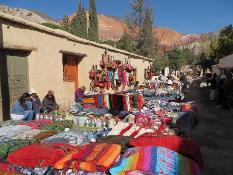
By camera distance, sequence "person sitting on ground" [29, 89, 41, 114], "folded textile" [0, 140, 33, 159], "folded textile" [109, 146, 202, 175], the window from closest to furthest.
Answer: "folded textile" [109, 146, 202, 175], "folded textile" [0, 140, 33, 159], "person sitting on ground" [29, 89, 41, 114], the window

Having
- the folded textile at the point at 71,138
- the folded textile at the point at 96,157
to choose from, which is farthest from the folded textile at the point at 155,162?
the folded textile at the point at 71,138

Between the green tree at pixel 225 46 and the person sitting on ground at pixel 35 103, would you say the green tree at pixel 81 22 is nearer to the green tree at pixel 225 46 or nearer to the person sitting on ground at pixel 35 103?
the green tree at pixel 225 46

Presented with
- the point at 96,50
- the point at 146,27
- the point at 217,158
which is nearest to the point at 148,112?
the point at 217,158

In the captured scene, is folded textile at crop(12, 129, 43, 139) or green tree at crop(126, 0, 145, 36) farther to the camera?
green tree at crop(126, 0, 145, 36)

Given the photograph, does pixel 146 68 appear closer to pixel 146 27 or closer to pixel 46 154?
pixel 146 27

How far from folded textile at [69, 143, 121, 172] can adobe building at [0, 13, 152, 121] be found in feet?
16.4

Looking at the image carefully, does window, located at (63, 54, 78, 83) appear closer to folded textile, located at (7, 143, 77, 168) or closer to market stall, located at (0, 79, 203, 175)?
market stall, located at (0, 79, 203, 175)

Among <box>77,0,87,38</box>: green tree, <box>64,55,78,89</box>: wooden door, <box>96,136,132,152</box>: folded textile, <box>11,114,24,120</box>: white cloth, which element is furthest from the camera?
<box>77,0,87,38</box>: green tree

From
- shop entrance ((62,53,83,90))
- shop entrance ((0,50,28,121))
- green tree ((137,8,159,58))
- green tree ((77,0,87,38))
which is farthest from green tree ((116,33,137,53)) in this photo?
shop entrance ((0,50,28,121))

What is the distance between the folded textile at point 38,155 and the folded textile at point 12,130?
1022 millimetres

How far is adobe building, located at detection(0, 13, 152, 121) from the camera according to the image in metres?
8.70

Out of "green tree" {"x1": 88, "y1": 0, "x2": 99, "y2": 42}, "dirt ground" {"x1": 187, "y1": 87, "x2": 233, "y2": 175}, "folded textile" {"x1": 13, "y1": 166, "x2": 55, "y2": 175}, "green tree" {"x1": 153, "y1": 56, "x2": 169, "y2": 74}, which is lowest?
"dirt ground" {"x1": 187, "y1": 87, "x2": 233, "y2": 175}

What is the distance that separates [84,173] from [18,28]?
6285mm

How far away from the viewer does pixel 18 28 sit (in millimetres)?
9125
